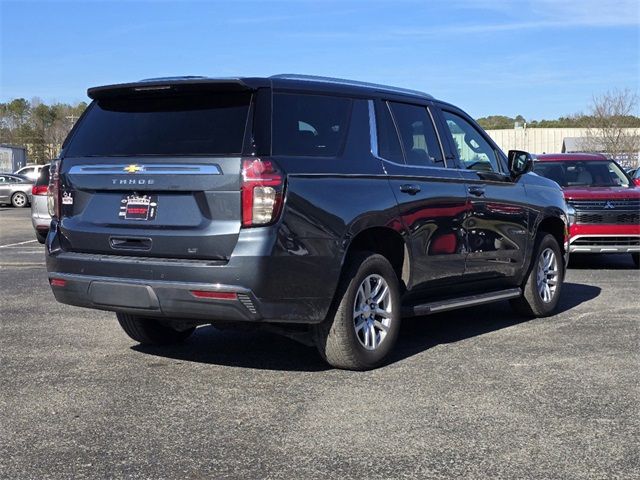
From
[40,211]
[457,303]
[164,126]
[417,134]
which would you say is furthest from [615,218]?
[40,211]

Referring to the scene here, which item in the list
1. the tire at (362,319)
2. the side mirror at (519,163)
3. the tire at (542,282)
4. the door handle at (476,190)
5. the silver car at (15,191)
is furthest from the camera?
the silver car at (15,191)

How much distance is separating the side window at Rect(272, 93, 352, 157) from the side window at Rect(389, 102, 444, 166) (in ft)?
Result: 2.08

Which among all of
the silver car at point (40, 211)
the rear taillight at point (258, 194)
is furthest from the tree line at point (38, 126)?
the rear taillight at point (258, 194)

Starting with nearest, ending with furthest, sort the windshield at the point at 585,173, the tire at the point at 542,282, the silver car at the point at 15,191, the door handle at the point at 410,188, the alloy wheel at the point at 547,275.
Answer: the door handle at the point at 410,188
the tire at the point at 542,282
the alloy wheel at the point at 547,275
the windshield at the point at 585,173
the silver car at the point at 15,191

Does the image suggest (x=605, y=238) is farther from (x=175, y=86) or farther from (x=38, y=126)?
(x=38, y=126)

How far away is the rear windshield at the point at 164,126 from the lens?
521cm

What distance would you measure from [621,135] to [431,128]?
2072 inches

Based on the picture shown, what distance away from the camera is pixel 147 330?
21.1ft

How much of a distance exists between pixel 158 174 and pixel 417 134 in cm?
228

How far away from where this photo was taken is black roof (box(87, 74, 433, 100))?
523 cm

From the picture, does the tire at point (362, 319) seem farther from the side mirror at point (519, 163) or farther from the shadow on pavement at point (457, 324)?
the side mirror at point (519, 163)

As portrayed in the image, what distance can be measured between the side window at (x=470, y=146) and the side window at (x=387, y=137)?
36.9 inches

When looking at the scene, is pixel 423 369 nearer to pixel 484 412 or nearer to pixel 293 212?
pixel 484 412

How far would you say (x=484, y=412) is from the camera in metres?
4.78
